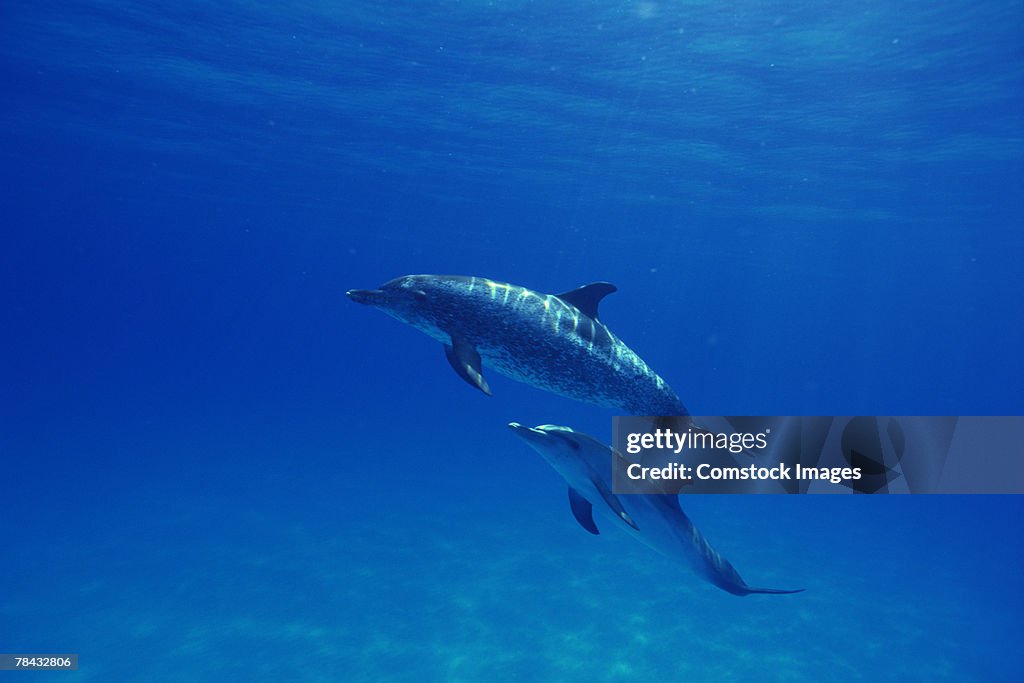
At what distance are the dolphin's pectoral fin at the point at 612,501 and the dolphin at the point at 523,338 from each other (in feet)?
6.09

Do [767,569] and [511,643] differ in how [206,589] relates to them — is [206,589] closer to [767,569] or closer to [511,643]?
[511,643]

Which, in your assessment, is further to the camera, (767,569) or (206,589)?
(767,569)

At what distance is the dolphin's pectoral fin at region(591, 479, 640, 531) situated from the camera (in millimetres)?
5984

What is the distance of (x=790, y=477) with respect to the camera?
923cm

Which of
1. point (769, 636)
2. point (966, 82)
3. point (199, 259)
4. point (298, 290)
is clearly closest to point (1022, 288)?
point (966, 82)

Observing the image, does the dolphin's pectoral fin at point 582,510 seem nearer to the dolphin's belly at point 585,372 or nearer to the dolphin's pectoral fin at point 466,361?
the dolphin's belly at point 585,372

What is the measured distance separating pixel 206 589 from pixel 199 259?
78310 mm

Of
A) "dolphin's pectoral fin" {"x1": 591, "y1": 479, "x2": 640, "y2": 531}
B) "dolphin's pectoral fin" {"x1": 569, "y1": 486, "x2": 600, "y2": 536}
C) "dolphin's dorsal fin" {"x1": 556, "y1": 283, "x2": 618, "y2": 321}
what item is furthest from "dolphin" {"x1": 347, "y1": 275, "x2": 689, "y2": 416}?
"dolphin's pectoral fin" {"x1": 591, "y1": 479, "x2": 640, "y2": 531}

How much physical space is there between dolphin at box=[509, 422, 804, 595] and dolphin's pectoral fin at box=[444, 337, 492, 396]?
3.30ft

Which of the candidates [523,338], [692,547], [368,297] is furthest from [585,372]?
[368,297]

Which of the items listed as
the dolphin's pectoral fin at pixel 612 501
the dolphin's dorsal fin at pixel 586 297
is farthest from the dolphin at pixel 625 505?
the dolphin's dorsal fin at pixel 586 297

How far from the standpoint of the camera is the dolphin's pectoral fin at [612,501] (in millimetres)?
5984

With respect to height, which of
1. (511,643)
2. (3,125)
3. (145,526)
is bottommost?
(511,643)

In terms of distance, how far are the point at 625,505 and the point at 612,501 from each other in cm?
53
